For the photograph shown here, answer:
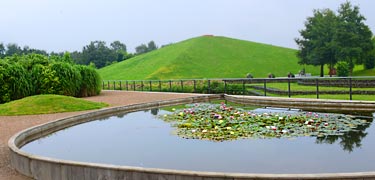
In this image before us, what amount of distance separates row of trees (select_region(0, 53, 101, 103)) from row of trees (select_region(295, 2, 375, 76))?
90.2 ft

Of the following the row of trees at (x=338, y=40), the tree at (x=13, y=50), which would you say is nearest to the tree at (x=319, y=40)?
the row of trees at (x=338, y=40)

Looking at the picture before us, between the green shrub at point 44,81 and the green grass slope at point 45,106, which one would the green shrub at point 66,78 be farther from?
the green grass slope at point 45,106

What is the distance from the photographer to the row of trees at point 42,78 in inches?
648

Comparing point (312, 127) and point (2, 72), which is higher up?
point (2, 72)

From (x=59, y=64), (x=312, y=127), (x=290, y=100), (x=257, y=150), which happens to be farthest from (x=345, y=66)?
(x=257, y=150)

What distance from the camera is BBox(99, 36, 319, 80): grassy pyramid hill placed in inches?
2013

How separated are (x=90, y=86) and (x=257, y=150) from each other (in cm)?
1593

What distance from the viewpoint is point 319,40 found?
41.0 metres

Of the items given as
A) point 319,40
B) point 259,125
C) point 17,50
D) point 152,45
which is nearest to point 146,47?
point 152,45

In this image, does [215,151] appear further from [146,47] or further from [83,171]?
[146,47]

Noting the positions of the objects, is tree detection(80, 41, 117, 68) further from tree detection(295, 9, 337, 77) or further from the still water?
the still water

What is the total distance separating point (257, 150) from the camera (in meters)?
6.36

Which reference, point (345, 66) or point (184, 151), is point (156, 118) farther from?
point (345, 66)

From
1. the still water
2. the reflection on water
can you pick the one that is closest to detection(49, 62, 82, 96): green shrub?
the still water
